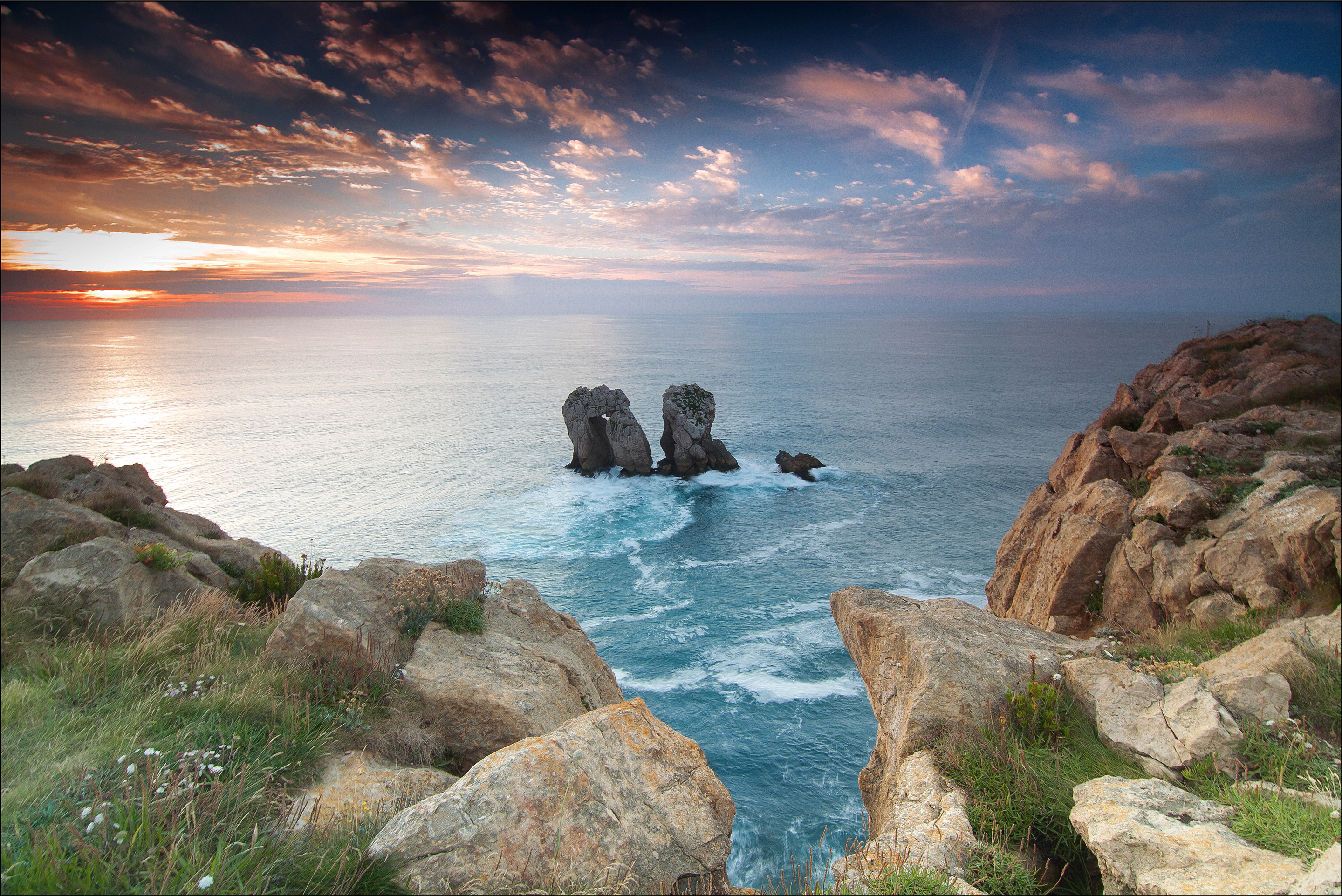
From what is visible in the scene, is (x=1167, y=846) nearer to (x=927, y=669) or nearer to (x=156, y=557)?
(x=927, y=669)

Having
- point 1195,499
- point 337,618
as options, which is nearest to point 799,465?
point 1195,499

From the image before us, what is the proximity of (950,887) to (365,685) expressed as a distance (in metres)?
6.91

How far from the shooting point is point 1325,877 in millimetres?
3785

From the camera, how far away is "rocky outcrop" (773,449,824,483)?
52.9 m

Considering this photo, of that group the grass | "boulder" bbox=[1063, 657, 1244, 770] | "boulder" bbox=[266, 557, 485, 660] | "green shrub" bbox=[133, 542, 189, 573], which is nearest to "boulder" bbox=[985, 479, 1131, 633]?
"boulder" bbox=[1063, 657, 1244, 770]

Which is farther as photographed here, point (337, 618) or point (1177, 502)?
point (1177, 502)

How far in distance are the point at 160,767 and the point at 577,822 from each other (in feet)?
11.2

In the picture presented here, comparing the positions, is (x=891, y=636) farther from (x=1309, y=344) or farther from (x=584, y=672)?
(x=1309, y=344)

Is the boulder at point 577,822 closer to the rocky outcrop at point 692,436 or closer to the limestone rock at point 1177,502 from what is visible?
the limestone rock at point 1177,502

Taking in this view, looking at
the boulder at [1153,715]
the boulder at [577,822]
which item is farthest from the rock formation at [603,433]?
the boulder at [577,822]

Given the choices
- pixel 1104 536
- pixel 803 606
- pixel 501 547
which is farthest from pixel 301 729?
pixel 501 547

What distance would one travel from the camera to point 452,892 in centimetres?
428

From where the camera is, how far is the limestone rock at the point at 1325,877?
12.1 ft

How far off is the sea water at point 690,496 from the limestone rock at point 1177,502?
1061cm
